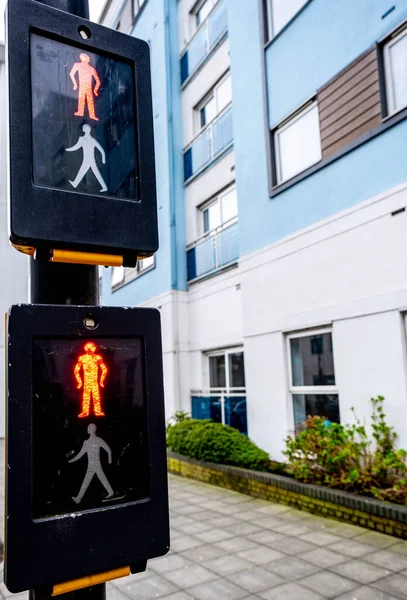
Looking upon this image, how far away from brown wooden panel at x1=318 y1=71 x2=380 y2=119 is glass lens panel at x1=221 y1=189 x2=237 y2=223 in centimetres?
378

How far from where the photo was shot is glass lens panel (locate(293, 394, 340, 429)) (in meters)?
7.72

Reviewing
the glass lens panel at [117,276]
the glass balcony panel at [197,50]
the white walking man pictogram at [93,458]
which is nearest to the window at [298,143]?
the glass balcony panel at [197,50]

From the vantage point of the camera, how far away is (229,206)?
11.9 metres

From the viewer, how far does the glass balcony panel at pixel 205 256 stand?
1217cm

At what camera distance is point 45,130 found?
1521 mm

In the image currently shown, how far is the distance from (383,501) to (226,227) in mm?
7086

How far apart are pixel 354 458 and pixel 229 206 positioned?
22.6 feet

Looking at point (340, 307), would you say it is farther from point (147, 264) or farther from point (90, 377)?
point (147, 264)

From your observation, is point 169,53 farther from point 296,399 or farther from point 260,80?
point 296,399

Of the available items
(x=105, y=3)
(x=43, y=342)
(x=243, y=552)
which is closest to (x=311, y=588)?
(x=243, y=552)

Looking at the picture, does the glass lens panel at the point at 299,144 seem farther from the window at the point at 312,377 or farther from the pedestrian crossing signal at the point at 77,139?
the pedestrian crossing signal at the point at 77,139

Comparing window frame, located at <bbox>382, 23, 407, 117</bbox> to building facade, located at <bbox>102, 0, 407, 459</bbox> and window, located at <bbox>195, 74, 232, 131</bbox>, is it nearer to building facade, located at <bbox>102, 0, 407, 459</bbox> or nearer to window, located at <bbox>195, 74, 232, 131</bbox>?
building facade, located at <bbox>102, 0, 407, 459</bbox>

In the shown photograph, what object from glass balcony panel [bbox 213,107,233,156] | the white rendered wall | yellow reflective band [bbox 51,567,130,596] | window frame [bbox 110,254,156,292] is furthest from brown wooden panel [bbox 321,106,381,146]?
window frame [bbox 110,254,156,292]

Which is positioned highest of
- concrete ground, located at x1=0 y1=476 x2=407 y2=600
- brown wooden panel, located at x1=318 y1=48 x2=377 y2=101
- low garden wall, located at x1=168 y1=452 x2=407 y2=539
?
brown wooden panel, located at x1=318 y1=48 x2=377 y2=101
